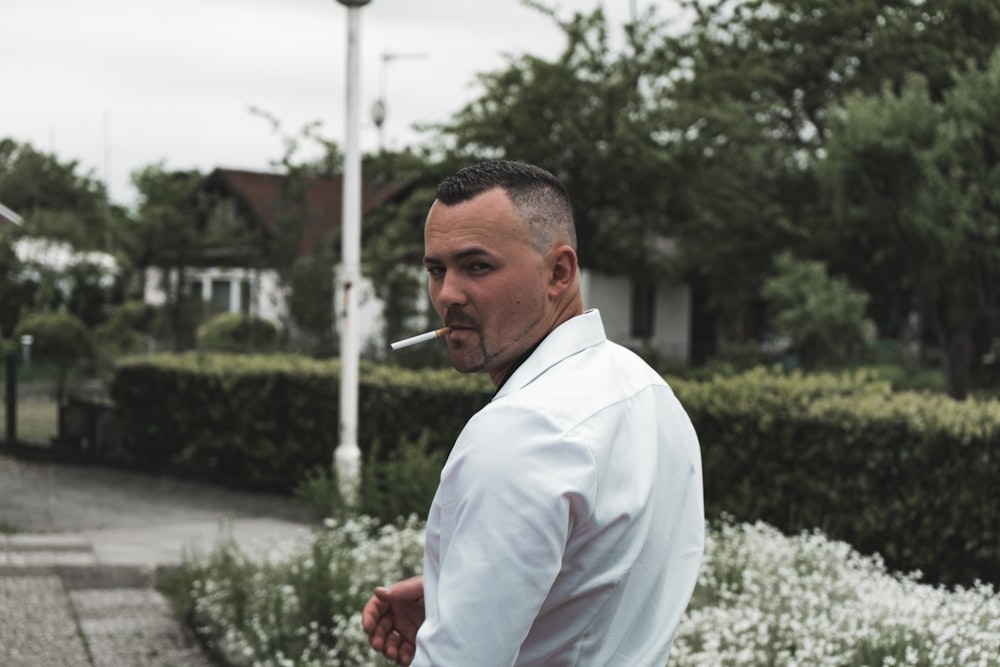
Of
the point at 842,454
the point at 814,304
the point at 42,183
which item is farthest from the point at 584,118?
the point at 42,183

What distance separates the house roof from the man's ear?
60.5 ft

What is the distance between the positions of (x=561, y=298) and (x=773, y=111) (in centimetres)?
2915

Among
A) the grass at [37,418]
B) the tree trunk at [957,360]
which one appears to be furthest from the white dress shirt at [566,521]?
the tree trunk at [957,360]

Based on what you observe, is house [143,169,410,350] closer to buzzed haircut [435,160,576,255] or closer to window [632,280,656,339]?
window [632,280,656,339]

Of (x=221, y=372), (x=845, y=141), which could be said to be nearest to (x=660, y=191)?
(x=845, y=141)

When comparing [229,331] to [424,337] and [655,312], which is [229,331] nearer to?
[655,312]

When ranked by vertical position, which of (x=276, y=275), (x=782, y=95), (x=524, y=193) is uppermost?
(x=782, y=95)

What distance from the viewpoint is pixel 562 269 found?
1892mm

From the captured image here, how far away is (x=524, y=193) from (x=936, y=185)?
68.6 ft

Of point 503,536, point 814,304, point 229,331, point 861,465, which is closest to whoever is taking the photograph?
point 503,536

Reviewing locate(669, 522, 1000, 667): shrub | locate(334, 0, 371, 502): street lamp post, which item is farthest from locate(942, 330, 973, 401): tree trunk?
locate(669, 522, 1000, 667): shrub

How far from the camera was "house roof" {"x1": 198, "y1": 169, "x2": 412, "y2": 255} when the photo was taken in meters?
20.3

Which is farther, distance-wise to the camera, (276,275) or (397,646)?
(276,275)

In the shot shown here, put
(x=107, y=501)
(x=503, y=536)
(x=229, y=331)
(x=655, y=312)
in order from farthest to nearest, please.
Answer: (x=655, y=312) → (x=229, y=331) → (x=107, y=501) → (x=503, y=536)
